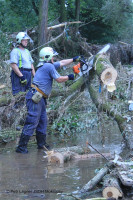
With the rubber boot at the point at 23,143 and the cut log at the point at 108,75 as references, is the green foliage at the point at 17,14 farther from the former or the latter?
the cut log at the point at 108,75

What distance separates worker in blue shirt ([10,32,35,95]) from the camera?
7812 mm

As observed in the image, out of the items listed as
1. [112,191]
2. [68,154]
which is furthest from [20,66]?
[112,191]

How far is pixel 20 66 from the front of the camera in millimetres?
7969

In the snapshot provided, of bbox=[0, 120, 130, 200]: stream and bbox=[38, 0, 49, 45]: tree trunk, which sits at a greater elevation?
bbox=[38, 0, 49, 45]: tree trunk

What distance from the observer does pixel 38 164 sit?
5.92 metres

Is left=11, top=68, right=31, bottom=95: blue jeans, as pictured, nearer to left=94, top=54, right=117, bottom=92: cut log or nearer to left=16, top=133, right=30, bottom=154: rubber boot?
left=16, top=133, right=30, bottom=154: rubber boot

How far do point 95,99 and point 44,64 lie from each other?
1.37 metres

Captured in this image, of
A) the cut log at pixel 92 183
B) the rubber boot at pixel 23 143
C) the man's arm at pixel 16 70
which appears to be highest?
the man's arm at pixel 16 70

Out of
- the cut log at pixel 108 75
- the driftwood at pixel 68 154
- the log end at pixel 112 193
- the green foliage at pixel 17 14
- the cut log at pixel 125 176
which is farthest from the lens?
the green foliage at pixel 17 14

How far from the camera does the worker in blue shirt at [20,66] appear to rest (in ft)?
25.6

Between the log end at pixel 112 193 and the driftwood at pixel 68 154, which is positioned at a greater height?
the log end at pixel 112 193

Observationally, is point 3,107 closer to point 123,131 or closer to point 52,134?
point 52,134

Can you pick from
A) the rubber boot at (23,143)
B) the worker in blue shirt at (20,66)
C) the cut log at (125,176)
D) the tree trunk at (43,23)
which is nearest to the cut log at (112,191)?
the cut log at (125,176)

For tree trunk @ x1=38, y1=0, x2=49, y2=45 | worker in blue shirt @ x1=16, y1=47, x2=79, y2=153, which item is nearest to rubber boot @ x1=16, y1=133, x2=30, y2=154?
worker in blue shirt @ x1=16, y1=47, x2=79, y2=153
